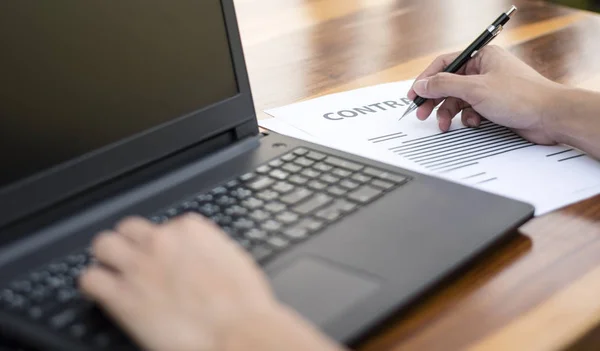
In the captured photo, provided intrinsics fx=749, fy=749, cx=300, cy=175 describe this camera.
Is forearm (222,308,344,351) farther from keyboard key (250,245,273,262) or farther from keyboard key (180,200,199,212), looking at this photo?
keyboard key (180,200,199,212)

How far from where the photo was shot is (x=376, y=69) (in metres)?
1.05

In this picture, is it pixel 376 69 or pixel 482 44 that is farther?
pixel 376 69

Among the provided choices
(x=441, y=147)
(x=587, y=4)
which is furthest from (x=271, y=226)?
(x=587, y=4)

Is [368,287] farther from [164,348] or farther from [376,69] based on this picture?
[376,69]

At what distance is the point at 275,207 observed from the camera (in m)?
0.62

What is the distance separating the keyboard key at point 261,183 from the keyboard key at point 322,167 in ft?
0.15

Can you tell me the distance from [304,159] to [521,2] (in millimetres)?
777

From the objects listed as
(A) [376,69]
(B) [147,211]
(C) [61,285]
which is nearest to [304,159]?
(B) [147,211]

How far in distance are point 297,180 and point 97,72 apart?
20cm

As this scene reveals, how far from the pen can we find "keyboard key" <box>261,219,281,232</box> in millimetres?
338

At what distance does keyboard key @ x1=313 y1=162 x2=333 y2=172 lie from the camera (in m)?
0.68

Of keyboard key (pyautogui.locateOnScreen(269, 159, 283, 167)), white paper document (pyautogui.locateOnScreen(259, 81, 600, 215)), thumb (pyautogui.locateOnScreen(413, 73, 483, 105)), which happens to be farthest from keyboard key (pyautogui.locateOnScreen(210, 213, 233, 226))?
thumb (pyautogui.locateOnScreen(413, 73, 483, 105))

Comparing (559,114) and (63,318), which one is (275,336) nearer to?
(63,318)

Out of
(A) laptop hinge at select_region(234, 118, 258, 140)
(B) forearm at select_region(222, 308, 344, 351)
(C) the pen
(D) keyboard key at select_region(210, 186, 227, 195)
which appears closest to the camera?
(B) forearm at select_region(222, 308, 344, 351)
